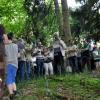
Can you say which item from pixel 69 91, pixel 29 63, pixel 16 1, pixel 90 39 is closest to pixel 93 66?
pixel 90 39

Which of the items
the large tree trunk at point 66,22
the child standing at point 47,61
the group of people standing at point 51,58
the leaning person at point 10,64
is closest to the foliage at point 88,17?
the group of people standing at point 51,58

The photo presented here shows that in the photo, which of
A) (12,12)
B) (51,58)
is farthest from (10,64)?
(12,12)

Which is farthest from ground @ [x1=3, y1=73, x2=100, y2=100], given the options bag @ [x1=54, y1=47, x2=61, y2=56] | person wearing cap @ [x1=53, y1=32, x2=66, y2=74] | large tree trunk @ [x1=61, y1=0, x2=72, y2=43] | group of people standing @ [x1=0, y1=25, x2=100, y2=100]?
large tree trunk @ [x1=61, y1=0, x2=72, y2=43]

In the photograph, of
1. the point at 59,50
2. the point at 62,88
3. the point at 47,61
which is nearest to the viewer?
the point at 62,88

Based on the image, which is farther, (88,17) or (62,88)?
(88,17)

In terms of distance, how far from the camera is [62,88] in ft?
55.2

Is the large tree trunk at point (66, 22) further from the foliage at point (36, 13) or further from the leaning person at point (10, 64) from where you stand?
the leaning person at point (10, 64)

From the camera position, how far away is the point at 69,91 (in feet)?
53.1

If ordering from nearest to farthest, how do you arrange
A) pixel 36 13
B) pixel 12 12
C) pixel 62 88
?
pixel 62 88 < pixel 36 13 < pixel 12 12

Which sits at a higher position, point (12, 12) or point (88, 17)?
point (12, 12)

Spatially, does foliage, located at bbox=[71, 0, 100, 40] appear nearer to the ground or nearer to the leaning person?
the ground

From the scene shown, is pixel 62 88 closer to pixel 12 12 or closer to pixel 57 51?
pixel 57 51

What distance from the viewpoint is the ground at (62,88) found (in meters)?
14.9

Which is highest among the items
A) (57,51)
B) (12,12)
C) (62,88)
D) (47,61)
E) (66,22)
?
(12,12)
